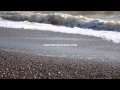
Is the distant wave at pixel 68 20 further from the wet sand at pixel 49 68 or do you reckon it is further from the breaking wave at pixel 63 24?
the wet sand at pixel 49 68

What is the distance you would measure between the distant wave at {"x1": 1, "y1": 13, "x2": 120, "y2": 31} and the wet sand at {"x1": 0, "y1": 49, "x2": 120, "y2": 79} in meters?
3.78

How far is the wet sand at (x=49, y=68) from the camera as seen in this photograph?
414 centimetres

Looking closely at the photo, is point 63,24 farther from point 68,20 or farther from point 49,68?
point 49,68

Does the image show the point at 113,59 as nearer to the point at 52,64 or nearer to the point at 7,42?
the point at 52,64

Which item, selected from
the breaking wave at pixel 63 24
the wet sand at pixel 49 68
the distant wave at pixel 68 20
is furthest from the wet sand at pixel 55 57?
the distant wave at pixel 68 20

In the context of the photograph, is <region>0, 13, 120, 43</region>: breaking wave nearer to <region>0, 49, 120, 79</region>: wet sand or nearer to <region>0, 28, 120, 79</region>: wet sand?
<region>0, 28, 120, 79</region>: wet sand

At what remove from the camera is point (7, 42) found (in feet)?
21.6

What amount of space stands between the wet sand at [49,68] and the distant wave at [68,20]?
Result: 3.78m

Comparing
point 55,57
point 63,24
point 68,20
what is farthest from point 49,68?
point 68,20
